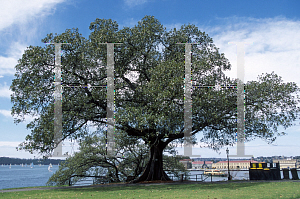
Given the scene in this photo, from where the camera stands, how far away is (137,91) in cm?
1978

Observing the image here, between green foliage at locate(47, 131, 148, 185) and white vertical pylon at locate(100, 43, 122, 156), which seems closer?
white vertical pylon at locate(100, 43, 122, 156)

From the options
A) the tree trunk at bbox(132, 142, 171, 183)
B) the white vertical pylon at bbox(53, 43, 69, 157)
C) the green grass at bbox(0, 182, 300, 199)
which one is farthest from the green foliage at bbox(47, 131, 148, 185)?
the green grass at bbox(0, 182, 300, 199)

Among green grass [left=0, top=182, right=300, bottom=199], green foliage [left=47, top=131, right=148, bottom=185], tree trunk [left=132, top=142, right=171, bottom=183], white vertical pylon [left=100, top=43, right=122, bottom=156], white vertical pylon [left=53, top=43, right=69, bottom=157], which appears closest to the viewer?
green grass [left=0, top=182, right=300, bottom=199]

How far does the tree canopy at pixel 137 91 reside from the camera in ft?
56.0

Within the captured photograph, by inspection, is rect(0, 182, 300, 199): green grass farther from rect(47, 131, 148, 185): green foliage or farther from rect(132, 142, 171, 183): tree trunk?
rect(47, 131, 148, 185): green foliage

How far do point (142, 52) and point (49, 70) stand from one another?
661 centimetres

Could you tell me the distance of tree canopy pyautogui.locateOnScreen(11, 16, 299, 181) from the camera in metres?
17.1

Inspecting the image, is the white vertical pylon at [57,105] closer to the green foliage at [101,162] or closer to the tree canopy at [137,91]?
the tree canopy at [137,91]

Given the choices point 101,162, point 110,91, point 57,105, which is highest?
point 110,91

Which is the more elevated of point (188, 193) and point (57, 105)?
point (57, 105)

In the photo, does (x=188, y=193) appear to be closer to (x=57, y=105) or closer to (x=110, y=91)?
(x=110, y=91)

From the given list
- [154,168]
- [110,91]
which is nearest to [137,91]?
[110,91]

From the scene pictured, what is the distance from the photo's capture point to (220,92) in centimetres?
1733

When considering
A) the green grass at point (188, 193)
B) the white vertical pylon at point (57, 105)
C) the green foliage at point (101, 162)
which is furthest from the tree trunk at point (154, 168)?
the white vertical pylon at point (57, 105)
